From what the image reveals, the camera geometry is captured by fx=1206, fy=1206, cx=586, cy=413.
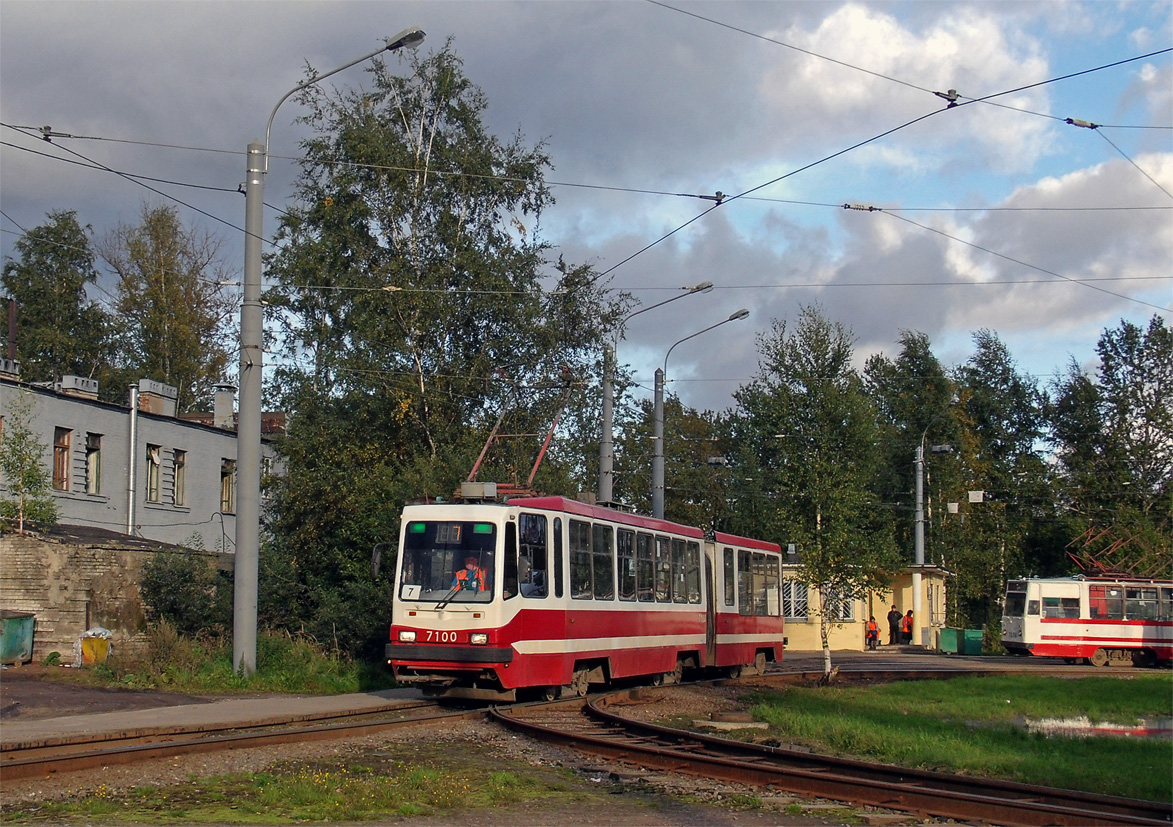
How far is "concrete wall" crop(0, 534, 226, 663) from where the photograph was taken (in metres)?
24.6

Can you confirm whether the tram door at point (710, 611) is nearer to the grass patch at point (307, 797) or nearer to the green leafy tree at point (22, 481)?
the grass patch at point (307, 797)

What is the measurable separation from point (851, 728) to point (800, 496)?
33.1 feet

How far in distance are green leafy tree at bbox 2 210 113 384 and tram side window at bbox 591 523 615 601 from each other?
119 ft

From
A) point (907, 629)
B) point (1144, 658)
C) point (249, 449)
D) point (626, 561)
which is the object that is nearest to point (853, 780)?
point (626, 561)

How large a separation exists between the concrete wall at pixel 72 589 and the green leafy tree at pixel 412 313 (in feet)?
10.6

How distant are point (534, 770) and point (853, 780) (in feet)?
9.60

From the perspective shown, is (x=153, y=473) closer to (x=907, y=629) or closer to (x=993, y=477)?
(x=907, y=629)

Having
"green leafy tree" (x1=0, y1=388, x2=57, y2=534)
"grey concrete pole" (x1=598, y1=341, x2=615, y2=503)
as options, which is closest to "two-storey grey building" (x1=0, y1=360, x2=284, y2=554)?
"green leafy tree" (x1=0, y1=388, x2=57, y2=534)

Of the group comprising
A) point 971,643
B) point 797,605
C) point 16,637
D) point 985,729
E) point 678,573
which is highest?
point 678,573

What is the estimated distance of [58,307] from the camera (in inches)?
2029

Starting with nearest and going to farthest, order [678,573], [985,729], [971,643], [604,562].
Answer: [985,729] < [604,562] < [678,573] < [971,643]

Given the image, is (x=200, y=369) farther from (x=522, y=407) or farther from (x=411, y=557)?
(x=411, y=557)

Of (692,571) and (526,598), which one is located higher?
(692,571)

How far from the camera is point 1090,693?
75.5ft
